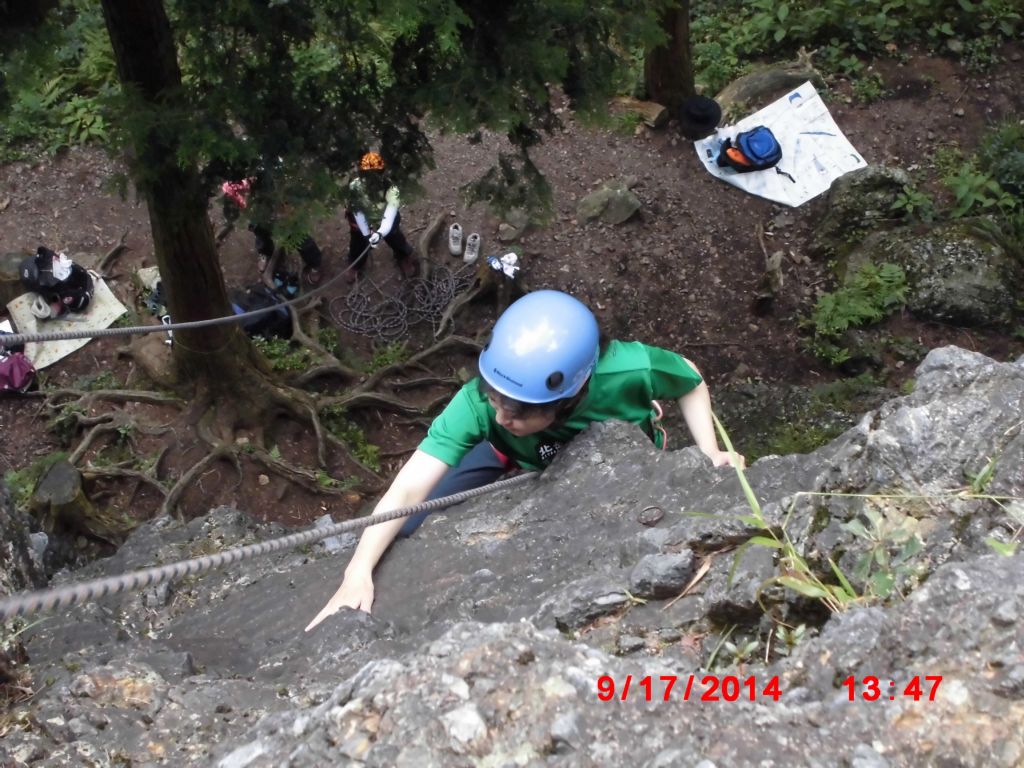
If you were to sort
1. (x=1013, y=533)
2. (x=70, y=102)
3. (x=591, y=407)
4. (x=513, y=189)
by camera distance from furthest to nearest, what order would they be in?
(x=70, y=102), (x=513, y=189), (x=591, y=407), (x=1013, y=533)

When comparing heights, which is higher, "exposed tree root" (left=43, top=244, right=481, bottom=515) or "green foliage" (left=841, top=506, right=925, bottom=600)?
"green foliage" (left=841, top=506, right=925, bottom=600)

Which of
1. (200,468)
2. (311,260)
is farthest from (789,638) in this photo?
(311,260)

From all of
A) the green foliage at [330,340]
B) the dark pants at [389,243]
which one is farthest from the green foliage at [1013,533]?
the dark pants at [389,243]

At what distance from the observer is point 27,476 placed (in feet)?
23.6

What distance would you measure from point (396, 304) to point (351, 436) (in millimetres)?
1658

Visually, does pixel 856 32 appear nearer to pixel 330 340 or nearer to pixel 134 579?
pixel 330 340

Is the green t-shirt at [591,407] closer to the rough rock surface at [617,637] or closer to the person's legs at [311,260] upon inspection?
the rough rock surface at [617,637]

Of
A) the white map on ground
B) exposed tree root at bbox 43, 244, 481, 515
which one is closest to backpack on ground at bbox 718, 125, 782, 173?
the white map on ground

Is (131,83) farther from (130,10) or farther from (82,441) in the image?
(82,441)

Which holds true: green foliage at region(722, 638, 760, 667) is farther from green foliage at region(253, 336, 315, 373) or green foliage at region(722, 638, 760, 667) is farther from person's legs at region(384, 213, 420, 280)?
person's legs at region(384, 213, 420, 280)

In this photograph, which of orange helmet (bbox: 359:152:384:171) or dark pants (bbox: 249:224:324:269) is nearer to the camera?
orange helmet (bbox: 359:152:384:171)

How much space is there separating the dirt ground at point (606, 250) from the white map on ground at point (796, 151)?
0.46 ft

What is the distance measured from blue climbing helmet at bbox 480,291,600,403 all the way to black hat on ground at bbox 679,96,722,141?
278 inches
